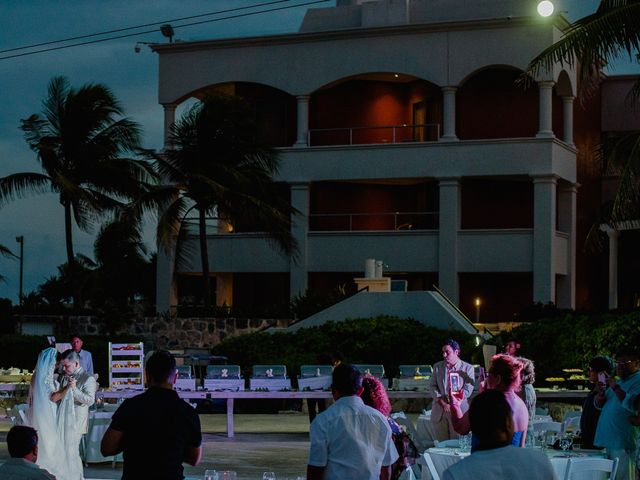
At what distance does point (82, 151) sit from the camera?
38.2 metres

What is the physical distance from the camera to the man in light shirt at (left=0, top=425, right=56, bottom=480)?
712 centimetres

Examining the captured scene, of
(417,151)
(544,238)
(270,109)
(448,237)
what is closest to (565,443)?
(544,238)

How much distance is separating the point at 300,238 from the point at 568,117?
29.0ft

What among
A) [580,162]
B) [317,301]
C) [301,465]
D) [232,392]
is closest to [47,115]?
[317,301]

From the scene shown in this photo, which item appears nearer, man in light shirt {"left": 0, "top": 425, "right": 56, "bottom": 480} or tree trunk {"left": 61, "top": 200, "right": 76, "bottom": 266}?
man in light shirt {"left": 0, "top": 425, "right": 56, "bottom": 480}

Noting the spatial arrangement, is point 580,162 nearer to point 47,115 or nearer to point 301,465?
point 47,115

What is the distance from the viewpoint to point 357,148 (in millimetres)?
39500

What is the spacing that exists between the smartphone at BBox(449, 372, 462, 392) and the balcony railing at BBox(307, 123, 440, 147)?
26.5 metres

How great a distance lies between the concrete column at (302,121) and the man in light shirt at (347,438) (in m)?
32.5

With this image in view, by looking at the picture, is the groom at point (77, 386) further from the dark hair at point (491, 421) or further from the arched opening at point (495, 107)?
the arched opening at point (495, 107)

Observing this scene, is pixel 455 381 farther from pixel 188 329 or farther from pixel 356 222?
pixel 356 222

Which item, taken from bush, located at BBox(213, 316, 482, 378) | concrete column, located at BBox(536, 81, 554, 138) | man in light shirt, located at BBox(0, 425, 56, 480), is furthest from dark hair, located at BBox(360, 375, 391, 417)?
concrete column, located at BBox(536, 81, 554, 138)

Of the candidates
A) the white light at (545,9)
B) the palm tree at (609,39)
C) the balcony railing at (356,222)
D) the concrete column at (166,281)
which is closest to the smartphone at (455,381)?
the palm tree at (609,39)

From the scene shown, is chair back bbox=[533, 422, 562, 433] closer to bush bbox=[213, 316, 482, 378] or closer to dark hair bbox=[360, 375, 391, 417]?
dark hair bbox=[360, 375, 391, 417]
